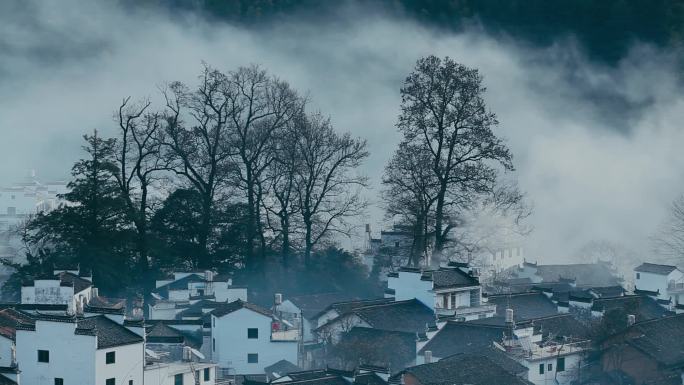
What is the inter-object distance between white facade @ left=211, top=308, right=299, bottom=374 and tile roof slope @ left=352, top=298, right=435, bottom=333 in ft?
6.70

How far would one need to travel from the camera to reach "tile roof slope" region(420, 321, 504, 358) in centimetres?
2612

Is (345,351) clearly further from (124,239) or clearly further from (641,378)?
(124,239)

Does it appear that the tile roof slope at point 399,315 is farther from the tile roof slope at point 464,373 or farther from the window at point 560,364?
the tile roof slope at point 464,373

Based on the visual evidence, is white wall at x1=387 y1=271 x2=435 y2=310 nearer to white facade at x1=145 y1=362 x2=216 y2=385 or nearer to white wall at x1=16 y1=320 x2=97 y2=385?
white facade at x1=145 y1=362 x2=216 y2=385

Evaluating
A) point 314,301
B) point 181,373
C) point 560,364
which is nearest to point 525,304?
point 314,301

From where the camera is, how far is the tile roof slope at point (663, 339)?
84.3 ft

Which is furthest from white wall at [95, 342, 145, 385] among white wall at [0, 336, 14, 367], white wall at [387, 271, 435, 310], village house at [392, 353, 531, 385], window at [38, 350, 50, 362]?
white wall at [387, 271, 435, 310]

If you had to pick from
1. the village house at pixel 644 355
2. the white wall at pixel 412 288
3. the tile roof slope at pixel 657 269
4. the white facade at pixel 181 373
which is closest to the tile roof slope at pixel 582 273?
the tile roof slope at pixel 657 269

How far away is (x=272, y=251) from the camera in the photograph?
3481cm

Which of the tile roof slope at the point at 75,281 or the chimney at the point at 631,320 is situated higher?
the tile roof slope at the point at 75,281

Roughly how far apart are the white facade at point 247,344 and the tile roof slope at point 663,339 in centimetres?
768

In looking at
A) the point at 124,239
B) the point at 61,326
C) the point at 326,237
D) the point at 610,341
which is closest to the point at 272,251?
the point at 326,237

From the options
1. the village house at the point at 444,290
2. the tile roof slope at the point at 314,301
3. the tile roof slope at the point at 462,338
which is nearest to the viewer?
the tile roof slope at the point at 462,338

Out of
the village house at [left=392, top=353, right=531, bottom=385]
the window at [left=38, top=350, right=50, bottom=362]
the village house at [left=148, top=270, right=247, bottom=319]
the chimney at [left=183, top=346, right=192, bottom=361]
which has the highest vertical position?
the village house at [left=148, top=270, right=247, bottom=319]
